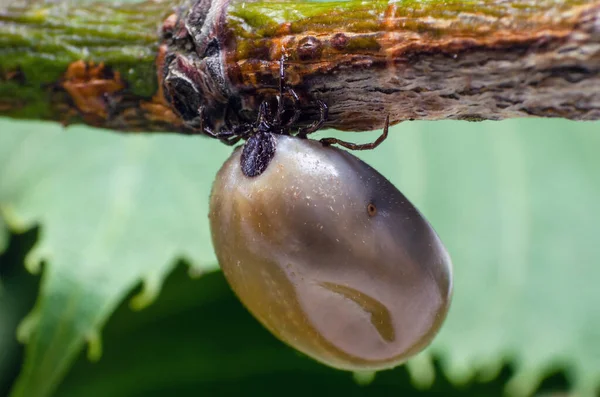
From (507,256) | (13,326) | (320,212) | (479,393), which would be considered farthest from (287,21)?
(479,393)

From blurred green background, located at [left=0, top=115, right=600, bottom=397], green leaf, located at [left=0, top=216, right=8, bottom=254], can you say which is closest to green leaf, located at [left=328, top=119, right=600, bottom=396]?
blurred green background, located at [left=0, top=115, right=600, bottom=397]

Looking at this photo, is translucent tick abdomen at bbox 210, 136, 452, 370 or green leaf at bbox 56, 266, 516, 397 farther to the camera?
green leaf at bbox 56, 266, 516, 397

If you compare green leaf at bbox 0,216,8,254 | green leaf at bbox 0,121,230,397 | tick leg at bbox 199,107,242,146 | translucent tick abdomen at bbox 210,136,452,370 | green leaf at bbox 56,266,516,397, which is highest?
tick leg at bbox 199,107,242,146

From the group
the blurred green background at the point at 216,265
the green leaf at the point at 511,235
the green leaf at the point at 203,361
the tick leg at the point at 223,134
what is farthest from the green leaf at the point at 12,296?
the tick leg at the point at 223,134

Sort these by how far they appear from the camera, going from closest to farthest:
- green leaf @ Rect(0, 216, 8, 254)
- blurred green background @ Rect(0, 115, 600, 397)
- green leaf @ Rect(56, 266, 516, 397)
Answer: blurred green background @ Rect(0, 115, 600, 397), green leaf @ Rect(0, 216, 8, 254), green leaf @ Rect(56, 266, 516, 397)

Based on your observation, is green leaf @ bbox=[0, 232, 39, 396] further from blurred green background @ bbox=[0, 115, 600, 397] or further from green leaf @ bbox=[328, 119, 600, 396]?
green leaf @ bbox=[328, 119, 600, 396]

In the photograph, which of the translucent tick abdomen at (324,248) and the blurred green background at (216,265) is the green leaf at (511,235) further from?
the translucent tick abdomen at (324,248)

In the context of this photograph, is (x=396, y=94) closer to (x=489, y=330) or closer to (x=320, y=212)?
(x=320, y=212)

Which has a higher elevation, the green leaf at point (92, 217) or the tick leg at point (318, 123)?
the tick leg at point (318, 123)
